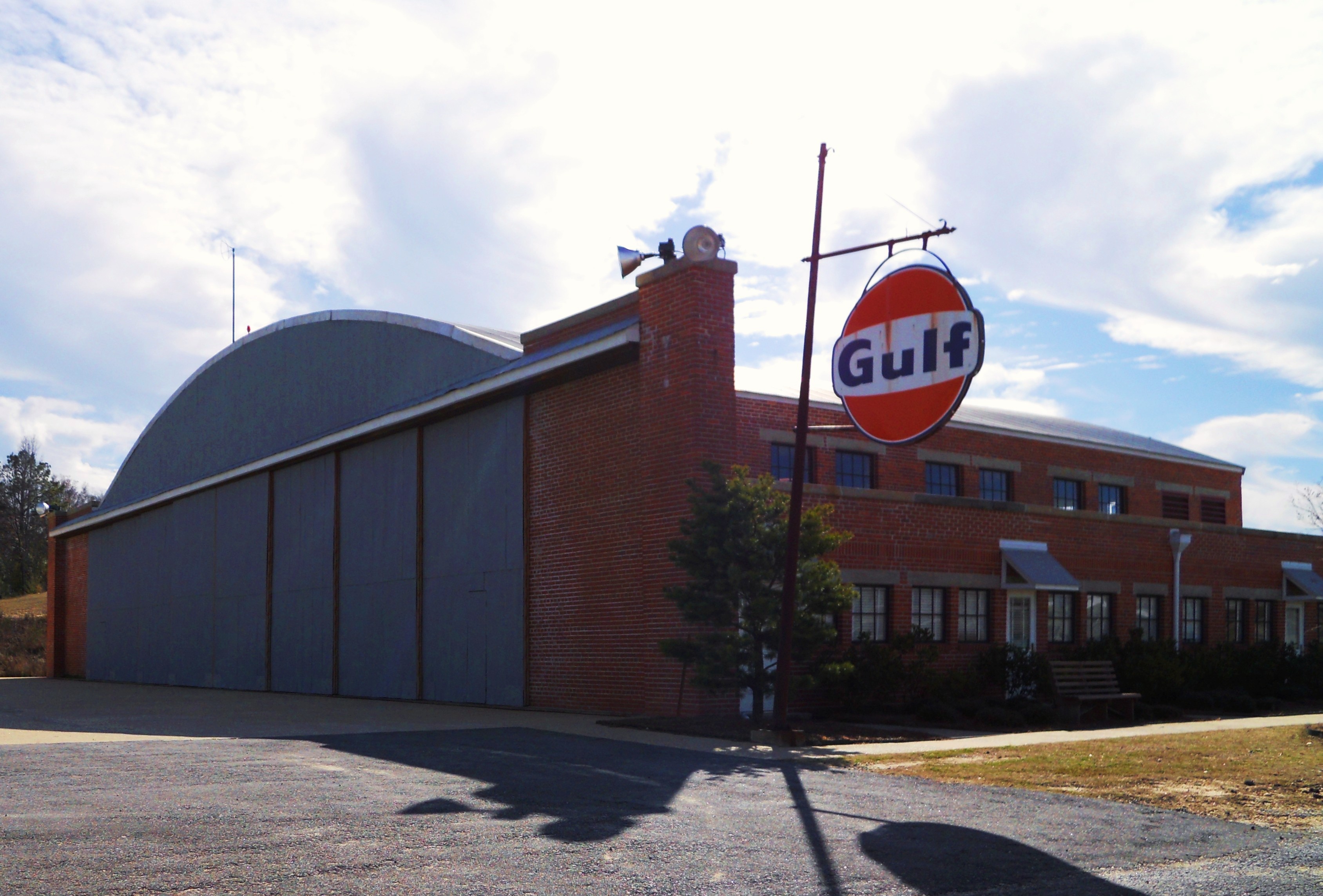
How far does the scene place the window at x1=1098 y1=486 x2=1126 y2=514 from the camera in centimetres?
3406

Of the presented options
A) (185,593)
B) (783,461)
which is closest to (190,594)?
(185,593)

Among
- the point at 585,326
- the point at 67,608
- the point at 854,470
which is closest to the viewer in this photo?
the point at 585,326

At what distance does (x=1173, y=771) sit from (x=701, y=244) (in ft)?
35.8

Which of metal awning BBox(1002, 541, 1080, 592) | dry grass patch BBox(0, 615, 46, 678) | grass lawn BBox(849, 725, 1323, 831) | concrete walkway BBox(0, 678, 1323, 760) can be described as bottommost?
dry grass patch BBox(0, 615, 46, 678)

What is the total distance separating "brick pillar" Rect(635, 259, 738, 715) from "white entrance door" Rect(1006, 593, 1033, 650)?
26.3 feet

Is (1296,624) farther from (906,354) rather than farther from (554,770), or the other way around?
(554,770)

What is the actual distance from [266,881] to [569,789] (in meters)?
4.20

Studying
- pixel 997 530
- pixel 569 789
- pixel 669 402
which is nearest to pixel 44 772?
pixel 569 789

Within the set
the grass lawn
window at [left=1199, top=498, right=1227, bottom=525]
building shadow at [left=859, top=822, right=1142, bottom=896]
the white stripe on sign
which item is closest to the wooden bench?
the grass lawn

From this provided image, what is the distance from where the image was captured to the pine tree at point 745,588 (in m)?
17.4

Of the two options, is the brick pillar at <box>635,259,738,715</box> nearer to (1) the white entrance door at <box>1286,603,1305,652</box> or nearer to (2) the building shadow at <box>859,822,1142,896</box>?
(2) the building shadow at <box>859,822,1142,896</box>

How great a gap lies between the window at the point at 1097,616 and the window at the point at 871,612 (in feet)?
19.6

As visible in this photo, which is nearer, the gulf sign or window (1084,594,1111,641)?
the gulf sign

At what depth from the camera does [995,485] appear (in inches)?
1232
